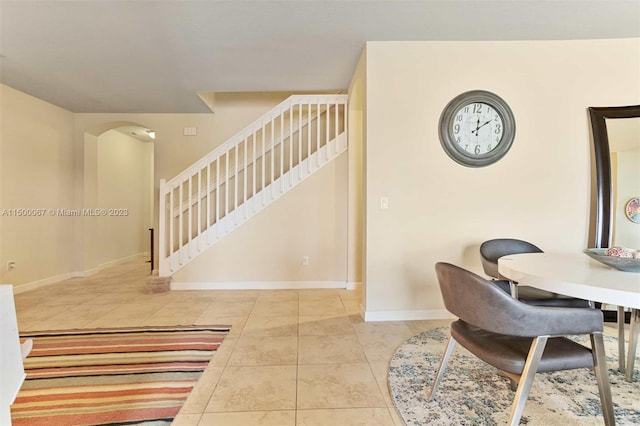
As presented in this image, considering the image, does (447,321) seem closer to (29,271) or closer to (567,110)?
(567,110)

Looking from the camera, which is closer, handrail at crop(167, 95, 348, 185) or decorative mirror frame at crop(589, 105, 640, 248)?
decorative mirror frame at crop(589, 105, 640, 248)

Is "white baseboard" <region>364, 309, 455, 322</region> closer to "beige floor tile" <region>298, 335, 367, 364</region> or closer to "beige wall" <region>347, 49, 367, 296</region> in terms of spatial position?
"beige floor tile" <region>298, 335, 367, 364</region>

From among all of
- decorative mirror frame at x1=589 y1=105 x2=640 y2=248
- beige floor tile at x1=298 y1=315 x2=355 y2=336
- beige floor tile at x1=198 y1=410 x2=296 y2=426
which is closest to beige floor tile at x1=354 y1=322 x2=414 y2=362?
beige floor tile at x1=298 y1=315 x2=355 y2=336

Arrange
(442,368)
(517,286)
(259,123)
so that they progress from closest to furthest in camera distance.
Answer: (442,368)
(517,286)
(259,123)

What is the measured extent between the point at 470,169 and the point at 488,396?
190 centimetres

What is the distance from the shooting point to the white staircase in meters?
3.84

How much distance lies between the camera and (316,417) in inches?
56.7

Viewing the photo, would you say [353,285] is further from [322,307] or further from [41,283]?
[41,283]

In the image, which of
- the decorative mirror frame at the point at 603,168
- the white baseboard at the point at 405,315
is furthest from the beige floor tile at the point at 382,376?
the decorative mirror frame at the point at 603,168

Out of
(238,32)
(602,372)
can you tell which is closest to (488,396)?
(602,372)

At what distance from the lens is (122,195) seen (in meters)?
5.88

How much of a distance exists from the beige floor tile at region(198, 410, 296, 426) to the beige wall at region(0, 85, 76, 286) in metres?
3.91

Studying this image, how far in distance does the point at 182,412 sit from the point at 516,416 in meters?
1.52

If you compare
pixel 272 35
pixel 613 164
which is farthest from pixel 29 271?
pixel 613 164
